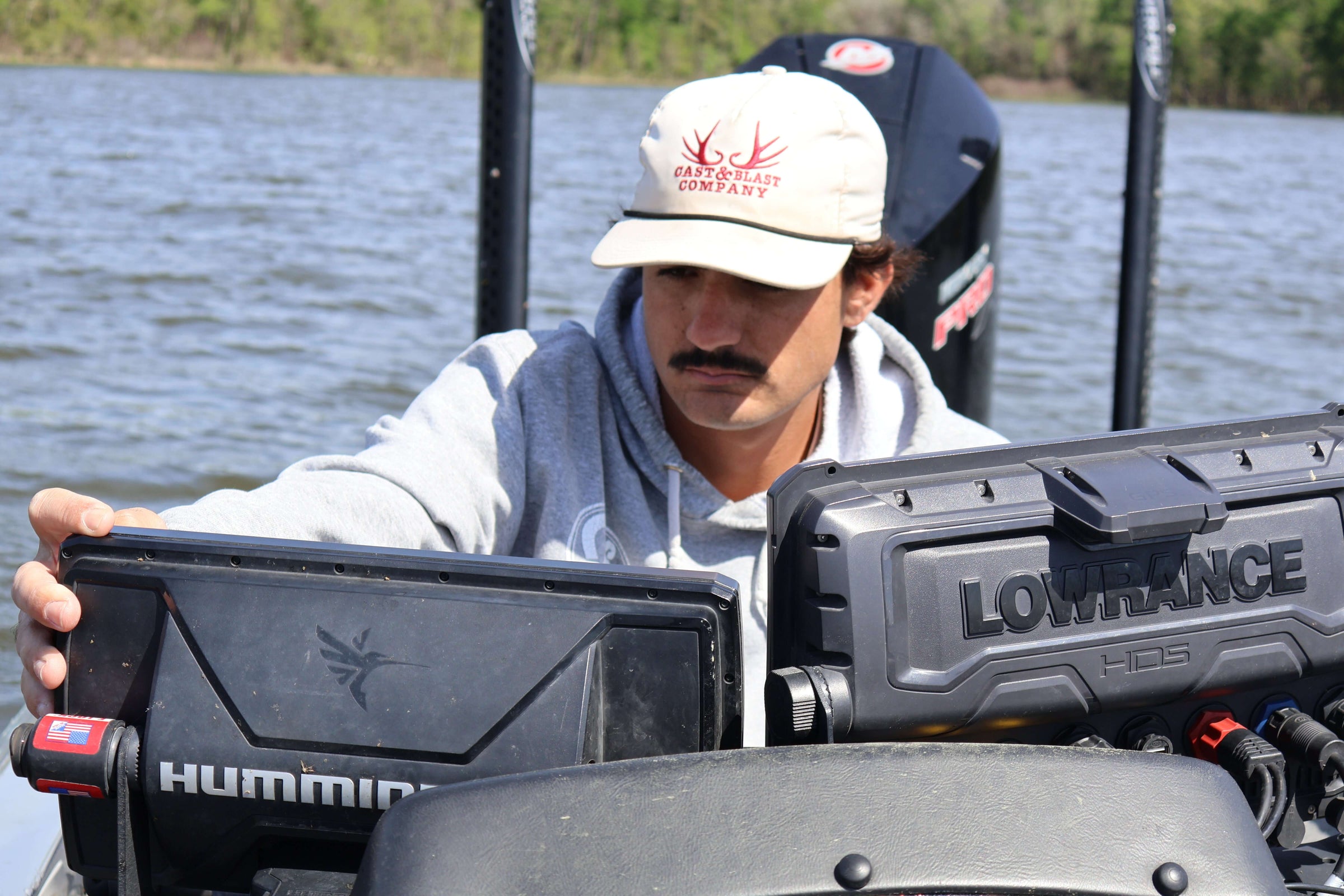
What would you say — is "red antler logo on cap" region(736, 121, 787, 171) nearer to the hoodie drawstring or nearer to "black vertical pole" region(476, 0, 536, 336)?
the hoodie drawstring

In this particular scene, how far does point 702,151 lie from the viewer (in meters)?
1.37

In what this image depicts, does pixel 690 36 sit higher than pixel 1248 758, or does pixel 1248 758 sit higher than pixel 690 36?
pixel 690 36

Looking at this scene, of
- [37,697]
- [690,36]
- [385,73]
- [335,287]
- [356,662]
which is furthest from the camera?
[385,73]

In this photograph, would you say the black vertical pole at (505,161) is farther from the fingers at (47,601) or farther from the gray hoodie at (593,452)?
the fingers at (47,601)

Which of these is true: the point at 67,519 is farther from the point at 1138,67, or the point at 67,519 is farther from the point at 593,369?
the point at 1138,67

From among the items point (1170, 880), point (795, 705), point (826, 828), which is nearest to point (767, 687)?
point (795, 705)

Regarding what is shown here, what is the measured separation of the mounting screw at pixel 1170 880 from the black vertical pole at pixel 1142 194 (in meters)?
1.92

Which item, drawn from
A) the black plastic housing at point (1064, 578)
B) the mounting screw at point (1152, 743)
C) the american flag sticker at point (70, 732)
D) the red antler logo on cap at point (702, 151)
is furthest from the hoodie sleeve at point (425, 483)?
the mounting screw at point (1152, 743)

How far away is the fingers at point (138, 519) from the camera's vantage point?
108cm

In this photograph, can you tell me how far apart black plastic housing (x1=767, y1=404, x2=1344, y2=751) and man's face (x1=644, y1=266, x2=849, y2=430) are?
21.9 inches

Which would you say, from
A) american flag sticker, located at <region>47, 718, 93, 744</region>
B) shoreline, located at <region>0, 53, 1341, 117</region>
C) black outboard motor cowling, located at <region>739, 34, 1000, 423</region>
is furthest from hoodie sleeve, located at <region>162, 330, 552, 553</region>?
shoreline, located at <region>0, 53, 1341, 117</region>

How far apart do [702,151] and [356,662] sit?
2.25ft

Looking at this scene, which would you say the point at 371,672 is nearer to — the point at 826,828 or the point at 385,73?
the point at 826,828

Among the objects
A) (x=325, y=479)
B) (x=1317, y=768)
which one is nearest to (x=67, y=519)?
(x=325, y=479)
